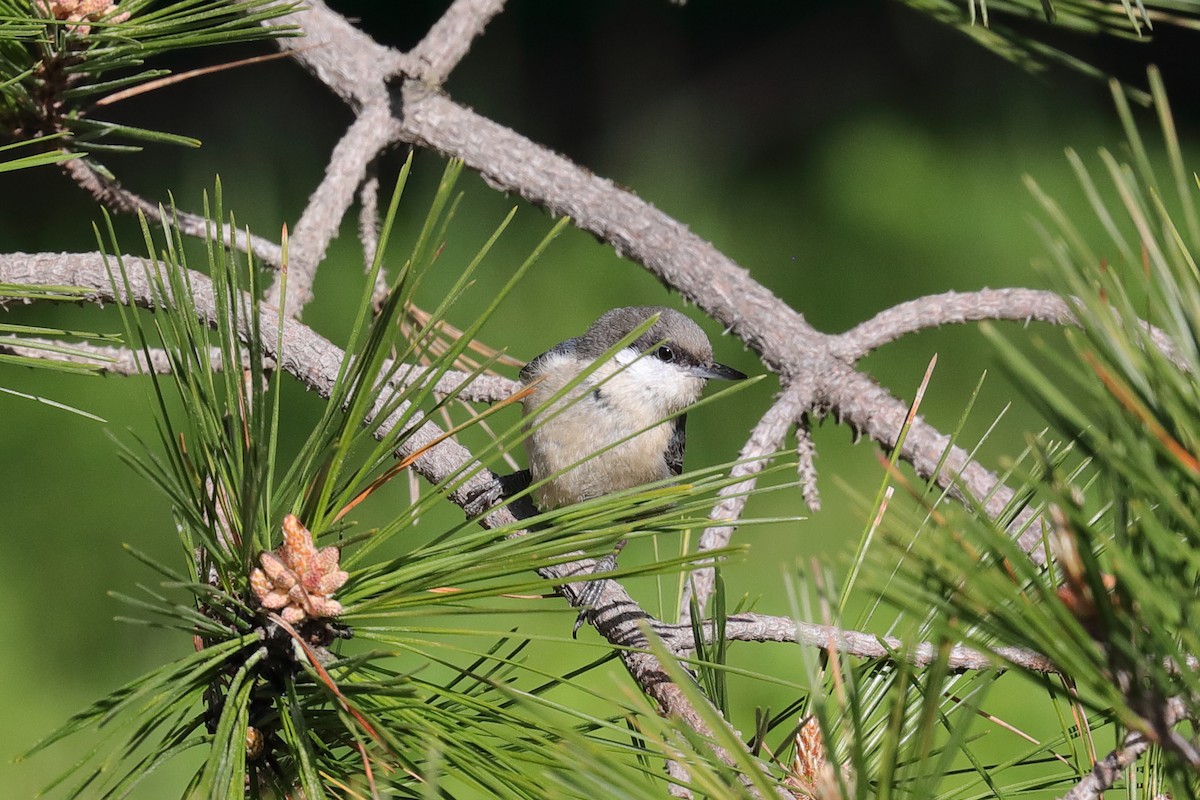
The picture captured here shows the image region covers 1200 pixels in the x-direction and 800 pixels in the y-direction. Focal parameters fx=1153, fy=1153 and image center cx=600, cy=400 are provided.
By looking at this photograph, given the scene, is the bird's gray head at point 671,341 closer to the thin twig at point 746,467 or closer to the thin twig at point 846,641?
the thin twig at point 746,467

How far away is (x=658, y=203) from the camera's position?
609cm

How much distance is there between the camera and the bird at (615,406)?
3037 mm

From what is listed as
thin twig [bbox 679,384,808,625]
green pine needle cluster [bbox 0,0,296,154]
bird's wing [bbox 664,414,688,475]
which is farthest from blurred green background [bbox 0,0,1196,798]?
green pine needle cluster [bbox 0,0,296,154]

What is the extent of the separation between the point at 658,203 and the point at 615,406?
10.4 feet

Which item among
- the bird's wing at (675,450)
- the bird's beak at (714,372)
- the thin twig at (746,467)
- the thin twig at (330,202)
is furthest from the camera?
the bird's wing at (675,450)

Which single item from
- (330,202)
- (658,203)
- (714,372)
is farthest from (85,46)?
(658,203)

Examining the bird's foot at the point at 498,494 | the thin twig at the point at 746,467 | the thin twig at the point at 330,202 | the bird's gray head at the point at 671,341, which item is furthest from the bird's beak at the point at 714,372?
the thin twig at the point at 330,202

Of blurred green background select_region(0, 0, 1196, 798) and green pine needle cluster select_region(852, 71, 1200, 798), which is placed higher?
blurred green background select_region(0, 0, 1196, 798)

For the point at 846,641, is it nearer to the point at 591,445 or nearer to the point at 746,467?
→ the point at 746,467

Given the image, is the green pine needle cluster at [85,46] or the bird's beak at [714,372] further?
the bird's beak at [714,372]

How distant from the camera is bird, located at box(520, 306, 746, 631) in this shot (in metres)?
3.04

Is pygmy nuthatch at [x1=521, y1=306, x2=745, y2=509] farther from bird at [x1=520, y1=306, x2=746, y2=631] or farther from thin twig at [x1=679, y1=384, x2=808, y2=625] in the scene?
thin twig at [x1=679, y1=384, x2=808, y2=625]

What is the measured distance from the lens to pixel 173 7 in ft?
6.09

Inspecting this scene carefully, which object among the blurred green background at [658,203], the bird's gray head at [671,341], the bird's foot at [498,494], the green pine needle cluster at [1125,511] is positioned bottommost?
the green pine needle cluster at [1125,511]
